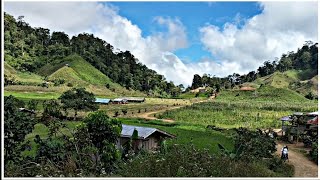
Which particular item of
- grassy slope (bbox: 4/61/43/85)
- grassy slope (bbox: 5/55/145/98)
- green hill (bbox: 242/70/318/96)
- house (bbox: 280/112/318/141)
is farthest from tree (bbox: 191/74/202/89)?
house (bbox: 280/112/318/141)

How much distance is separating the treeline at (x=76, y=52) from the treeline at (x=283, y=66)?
218 inches


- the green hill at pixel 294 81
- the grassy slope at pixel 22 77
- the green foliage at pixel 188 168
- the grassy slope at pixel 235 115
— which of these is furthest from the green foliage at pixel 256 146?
the green hill at pixel 294 81

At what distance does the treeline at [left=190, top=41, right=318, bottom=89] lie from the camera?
2415 inches

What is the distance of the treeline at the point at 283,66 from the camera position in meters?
61.3

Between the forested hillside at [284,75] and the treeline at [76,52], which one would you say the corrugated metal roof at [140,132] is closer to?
the treeline at [76,52]

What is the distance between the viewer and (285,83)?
59.0 metres

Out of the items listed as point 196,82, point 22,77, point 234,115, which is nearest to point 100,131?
point 234,115

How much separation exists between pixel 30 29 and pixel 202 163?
61556 millimetres

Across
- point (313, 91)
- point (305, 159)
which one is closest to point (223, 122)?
point (305, 159)

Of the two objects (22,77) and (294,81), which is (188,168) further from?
(294,81)

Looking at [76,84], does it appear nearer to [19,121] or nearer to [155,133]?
[155,133]

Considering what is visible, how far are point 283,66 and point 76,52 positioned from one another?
123 ft

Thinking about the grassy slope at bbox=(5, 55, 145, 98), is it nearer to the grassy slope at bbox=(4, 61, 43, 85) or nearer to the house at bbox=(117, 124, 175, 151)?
the grassy slope at bbox=(4, 61, 43, 85)

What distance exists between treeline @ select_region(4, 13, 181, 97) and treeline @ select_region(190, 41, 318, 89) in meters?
5.54
